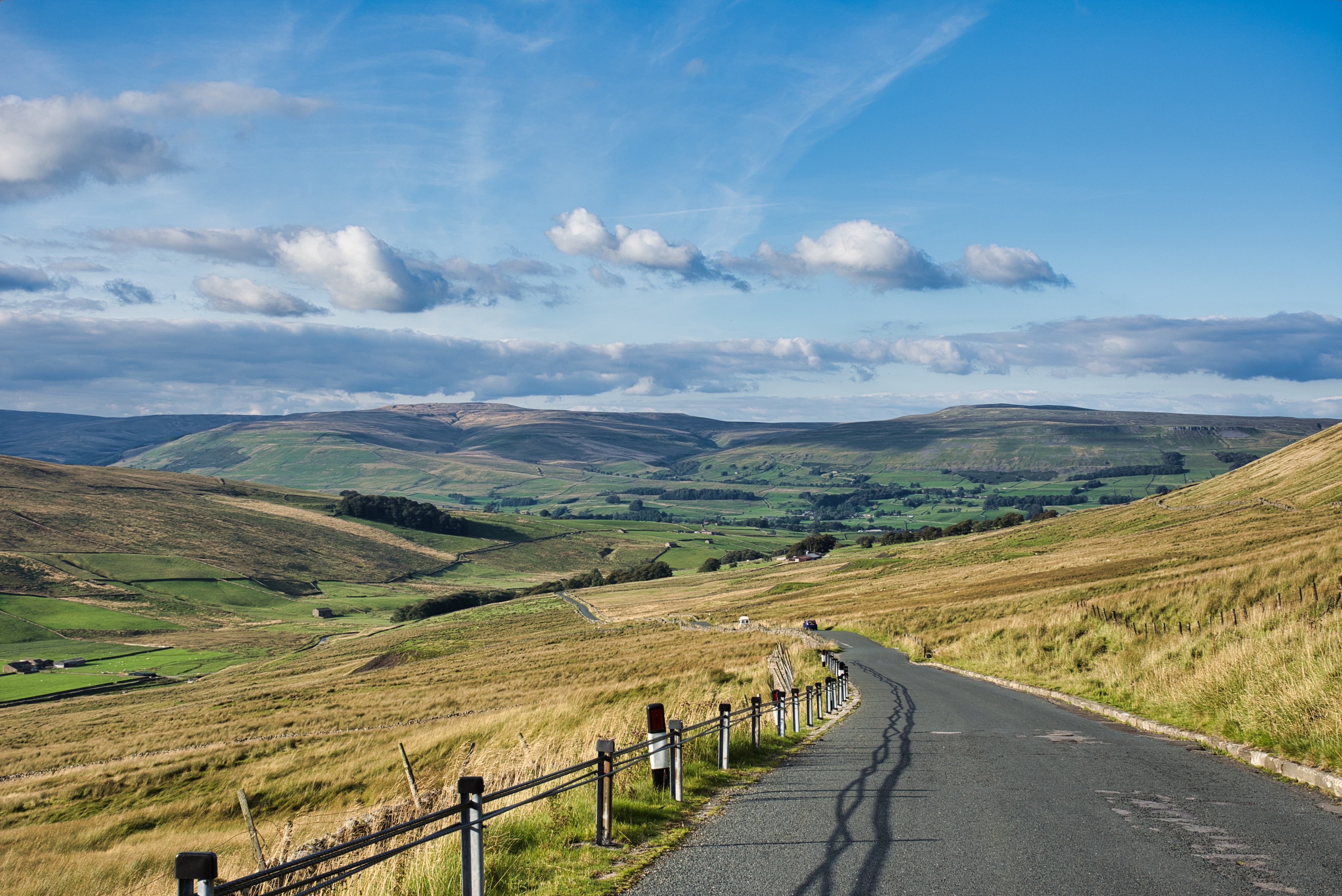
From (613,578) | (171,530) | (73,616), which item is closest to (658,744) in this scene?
(73,616)

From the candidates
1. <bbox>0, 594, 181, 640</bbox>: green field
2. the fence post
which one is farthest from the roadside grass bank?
<bbox>0, 594, 181, 640</bbox>: green field

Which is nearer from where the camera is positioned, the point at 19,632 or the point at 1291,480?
the point at 19,632

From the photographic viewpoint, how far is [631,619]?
267 feet

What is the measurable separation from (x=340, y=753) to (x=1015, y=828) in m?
22.9

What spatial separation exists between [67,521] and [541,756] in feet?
557

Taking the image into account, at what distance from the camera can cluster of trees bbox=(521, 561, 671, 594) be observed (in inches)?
5581

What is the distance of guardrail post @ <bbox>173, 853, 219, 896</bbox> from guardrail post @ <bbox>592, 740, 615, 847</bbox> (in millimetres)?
4699

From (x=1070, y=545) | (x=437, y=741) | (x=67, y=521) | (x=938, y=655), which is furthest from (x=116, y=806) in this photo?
(x=67, y=521)

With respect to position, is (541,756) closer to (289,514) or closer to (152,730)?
(152,730)

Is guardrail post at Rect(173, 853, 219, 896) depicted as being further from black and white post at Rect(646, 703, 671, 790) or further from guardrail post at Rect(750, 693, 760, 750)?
guardrail post at Rect(750, 693, 760, 750)

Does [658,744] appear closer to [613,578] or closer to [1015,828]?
[1015,828]

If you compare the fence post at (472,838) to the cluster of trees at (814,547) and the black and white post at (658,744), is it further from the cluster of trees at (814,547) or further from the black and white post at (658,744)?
the cluster of trees at (814,547)

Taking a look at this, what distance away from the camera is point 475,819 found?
23.1 ft

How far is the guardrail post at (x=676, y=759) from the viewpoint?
36.2 ft
